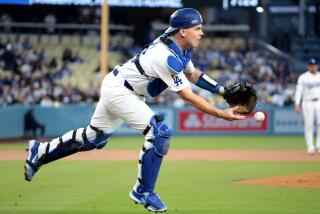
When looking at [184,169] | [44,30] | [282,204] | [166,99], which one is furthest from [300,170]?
[44,30]

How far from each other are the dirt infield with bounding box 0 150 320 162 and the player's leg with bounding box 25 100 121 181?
291 inches

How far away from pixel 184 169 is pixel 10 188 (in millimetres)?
3889

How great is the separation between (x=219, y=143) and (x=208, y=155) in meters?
4.55

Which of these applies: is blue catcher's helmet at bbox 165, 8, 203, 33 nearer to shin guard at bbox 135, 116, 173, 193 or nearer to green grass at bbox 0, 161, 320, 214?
shin guard at bbox 135, 116, 173, 193

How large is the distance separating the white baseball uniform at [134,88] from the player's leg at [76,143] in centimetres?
1

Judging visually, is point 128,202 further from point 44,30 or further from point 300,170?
point 44,30

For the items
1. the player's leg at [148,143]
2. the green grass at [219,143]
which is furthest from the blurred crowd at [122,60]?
the player's leg at [148,143]

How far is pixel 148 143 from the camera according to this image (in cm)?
771

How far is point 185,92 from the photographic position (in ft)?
24.6

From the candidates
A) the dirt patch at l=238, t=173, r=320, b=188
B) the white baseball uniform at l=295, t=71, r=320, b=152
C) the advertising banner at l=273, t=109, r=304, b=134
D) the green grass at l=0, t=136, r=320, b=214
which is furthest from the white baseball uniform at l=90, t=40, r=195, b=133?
the advertising banner at l=273, t=109, r=304, b=134

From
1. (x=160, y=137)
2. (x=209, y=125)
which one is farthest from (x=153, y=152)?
(x=209, y=125)

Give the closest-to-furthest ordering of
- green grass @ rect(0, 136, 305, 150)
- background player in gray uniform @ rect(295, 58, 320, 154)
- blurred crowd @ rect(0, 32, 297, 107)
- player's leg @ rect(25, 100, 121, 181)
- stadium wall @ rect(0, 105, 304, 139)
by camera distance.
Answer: player's leg @ rect(25, 100, 121, 181)
background player in gray uniform @ rect(295, 58, 320, 154)
green grass @ rect(0, 136, 305, 150)
stadium wall @ rect(0, 105, 304, 139)
blurred crowd @ rect(0, 32, 297, 107)

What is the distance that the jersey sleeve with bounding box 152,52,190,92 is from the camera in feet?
24.4

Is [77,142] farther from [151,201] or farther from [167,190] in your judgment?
[167,190]
